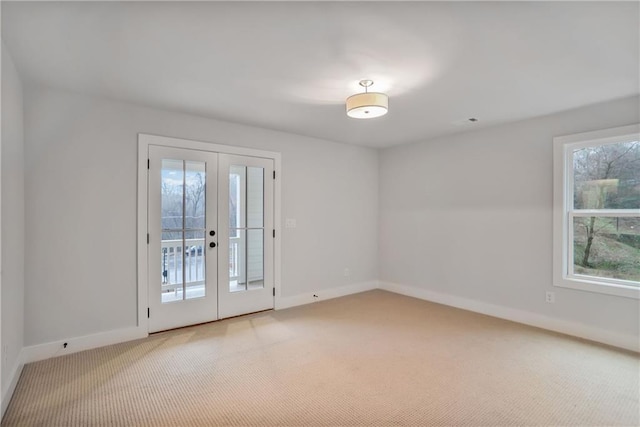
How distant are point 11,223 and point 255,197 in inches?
91.0

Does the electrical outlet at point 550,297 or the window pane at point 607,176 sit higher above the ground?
the window pane at point 607,176

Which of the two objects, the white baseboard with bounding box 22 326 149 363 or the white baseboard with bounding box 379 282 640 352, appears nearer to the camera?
the white baseboard with bounding box 22 326 149 363

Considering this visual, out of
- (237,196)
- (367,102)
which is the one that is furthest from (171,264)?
(367,102)

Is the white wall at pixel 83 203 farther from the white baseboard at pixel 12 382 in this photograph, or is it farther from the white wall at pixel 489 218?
the white wall at pixel 489 218

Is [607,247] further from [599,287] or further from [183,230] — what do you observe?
[183,230]

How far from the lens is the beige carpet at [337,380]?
2.03 m

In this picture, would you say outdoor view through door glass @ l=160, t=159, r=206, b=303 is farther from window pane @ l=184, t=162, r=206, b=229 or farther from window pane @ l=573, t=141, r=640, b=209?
window pane @ l=573, t=141, r=640, b=209

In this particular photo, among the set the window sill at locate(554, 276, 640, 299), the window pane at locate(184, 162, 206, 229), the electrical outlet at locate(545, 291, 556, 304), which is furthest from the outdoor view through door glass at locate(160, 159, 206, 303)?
the window sill at locate(554, 276, 640, 299)

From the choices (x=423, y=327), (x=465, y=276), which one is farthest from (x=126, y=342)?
(x=465, y=276)

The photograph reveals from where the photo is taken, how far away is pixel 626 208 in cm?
315

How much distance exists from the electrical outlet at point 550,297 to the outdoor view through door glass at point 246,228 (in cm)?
335

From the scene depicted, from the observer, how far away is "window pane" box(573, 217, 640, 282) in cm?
314

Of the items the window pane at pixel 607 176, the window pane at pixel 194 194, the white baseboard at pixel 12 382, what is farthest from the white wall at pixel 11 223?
the window pane at pixel 607 176

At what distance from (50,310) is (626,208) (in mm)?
5475
